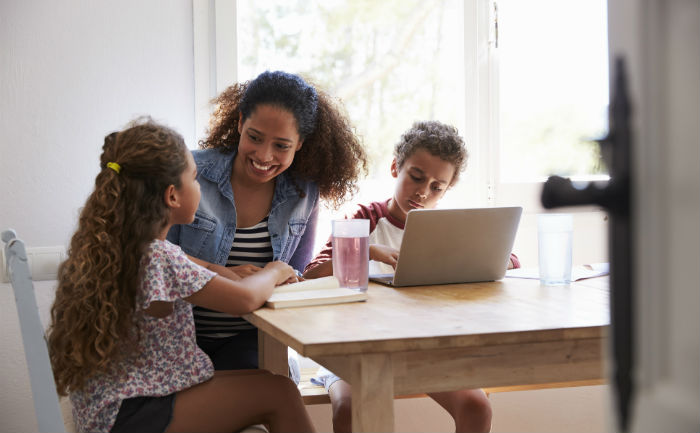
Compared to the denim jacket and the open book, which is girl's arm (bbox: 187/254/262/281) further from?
the denim jacket

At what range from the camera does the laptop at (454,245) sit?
1326 millimetres

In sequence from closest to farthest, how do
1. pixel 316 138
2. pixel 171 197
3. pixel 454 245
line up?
pixel 171 197 < pixel 454 245 < pixel 316 138

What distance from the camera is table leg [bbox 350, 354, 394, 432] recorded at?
88 cm

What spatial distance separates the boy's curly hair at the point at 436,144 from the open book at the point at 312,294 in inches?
26.4

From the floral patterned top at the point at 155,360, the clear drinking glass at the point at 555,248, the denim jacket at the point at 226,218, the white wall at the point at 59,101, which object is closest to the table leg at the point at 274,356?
the denim jacket at the point at 226,218

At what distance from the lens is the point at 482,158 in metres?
A: 2.36

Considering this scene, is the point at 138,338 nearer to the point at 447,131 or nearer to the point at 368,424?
the point at 368,424

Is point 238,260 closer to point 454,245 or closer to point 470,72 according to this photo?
point 454,245

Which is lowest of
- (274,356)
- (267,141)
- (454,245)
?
(274,356)

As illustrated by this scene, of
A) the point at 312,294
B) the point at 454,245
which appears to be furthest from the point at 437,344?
the point at 454,245

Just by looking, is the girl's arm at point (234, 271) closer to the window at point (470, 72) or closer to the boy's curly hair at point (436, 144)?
the boy's curly hair at point (436, 144)

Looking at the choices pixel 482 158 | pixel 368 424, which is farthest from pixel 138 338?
pixel 482 158

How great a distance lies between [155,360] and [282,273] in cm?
29

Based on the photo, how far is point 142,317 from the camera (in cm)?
119
